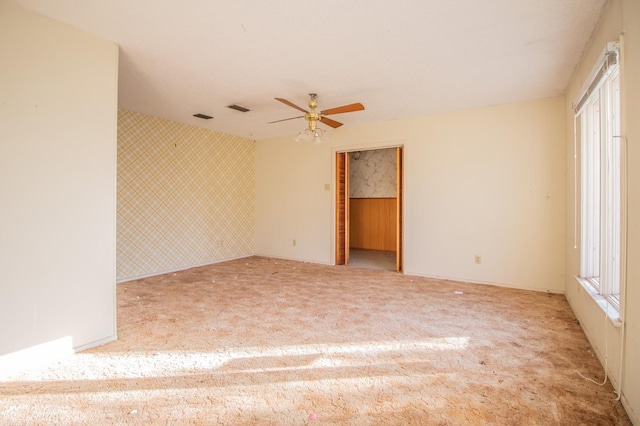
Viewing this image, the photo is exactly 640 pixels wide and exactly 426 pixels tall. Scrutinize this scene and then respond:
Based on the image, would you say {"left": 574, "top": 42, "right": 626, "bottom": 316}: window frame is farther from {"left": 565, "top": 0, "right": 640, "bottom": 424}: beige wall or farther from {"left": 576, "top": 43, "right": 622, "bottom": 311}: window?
{"left": 565, "top": 0, "right": 640, "bottom": 424}: beige wall

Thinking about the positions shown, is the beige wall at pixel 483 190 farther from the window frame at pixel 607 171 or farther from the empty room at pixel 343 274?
the window frame at pixel 607 171

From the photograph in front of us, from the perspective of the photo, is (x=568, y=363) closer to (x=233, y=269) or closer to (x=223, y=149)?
(x=233, y=269)

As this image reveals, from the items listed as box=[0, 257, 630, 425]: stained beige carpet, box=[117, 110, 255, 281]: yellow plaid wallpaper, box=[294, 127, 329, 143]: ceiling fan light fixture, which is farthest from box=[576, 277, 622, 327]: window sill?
box=[117, 110, 255, 281]: yellow plaid wallpaper

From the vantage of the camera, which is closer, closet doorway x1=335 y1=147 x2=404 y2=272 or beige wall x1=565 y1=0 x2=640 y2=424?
Result: beige wall x1=565 y1=0 x2=640 y2=424

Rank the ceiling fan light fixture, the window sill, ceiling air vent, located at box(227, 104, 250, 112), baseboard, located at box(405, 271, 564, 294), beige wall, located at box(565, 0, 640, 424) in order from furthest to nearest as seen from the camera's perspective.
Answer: ceiling air vent, located at box(227, 104, 250, 112) → baseboard, located at box(405, 271, 564, 294) → the ceiling fan light fixture → the window sill → beige wall, located at box(565, 0, 640, 424)

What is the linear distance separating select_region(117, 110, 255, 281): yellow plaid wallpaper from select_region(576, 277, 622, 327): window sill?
196 inches

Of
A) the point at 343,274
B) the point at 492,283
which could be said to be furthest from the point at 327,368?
the point at 492,283

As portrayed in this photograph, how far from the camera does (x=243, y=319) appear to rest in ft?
9.79

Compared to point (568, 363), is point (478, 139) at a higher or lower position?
higher

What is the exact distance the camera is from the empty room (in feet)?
5.87

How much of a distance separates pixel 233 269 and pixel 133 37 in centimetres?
347

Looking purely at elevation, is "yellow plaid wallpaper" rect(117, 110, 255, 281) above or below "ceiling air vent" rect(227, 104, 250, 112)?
below

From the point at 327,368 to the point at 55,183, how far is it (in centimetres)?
222

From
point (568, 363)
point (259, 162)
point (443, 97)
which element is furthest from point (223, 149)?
point (568, 363)
